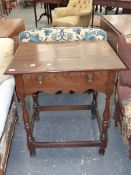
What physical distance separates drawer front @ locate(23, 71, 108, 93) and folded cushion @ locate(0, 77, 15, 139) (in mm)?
150

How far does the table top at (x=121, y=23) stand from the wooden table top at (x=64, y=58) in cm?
29

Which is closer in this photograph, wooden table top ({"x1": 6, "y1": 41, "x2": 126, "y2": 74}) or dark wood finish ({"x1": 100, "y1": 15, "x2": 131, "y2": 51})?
wooden table top ({"x1": 6, "y1": 41, "x2": 126, "y2": 74})

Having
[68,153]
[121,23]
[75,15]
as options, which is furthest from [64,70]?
[75,15]

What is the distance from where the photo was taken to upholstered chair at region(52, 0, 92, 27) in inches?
146

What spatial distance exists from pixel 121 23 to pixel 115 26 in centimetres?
14

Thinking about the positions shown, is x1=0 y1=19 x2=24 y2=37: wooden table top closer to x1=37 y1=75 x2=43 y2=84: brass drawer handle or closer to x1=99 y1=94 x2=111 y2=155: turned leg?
x1=37 y1=75 x2=43 y2=84: brass drawer handle

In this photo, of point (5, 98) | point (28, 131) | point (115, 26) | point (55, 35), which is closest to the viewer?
point (5, 98)

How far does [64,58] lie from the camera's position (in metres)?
1.30

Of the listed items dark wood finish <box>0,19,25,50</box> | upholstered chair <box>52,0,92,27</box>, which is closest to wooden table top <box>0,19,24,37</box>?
dark wood finish <box>0,19,25,50</box>

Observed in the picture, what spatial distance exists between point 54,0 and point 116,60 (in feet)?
12.4

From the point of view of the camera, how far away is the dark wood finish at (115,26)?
1734mm

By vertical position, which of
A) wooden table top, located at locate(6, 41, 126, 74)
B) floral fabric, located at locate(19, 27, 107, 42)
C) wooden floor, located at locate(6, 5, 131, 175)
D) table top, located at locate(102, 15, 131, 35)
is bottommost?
wooden floor, located at locate(6, 5, 131, 175)

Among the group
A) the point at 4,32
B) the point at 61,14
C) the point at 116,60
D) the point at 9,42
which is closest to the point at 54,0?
the point at 61,14

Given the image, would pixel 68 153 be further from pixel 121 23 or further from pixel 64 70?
pixel 121 23
